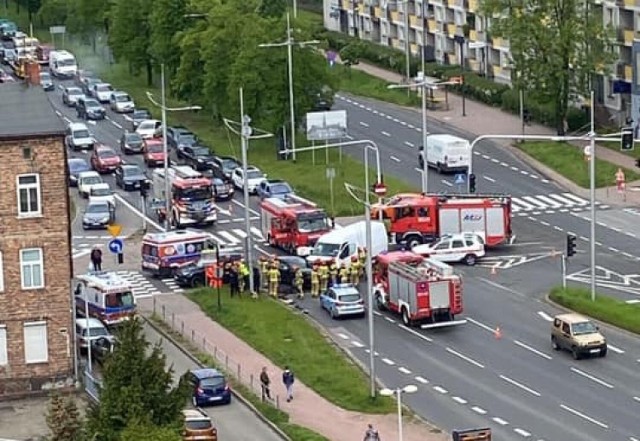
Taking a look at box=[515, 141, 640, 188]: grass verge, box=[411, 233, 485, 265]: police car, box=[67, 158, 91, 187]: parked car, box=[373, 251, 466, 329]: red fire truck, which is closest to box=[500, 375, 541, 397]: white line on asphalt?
box=[373, 251, 466, 329]: red fire truck

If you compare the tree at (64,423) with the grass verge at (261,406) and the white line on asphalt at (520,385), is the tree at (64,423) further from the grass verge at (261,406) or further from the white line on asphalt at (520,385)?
the white line on asphalt at (520,385)

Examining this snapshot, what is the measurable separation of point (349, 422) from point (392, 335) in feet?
38.2

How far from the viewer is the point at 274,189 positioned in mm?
105625

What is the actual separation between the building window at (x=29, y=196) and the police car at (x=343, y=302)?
14.0 m

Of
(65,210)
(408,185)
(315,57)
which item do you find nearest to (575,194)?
(408,185)

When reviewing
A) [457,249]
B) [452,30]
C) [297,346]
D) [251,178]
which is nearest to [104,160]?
[251,178]

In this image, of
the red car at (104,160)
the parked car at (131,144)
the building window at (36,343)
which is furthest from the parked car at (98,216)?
the building window at (36,343)

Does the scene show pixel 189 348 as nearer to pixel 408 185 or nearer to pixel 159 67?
pixel 408 185

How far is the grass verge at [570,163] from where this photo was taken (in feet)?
358

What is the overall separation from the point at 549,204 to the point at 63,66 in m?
57.4

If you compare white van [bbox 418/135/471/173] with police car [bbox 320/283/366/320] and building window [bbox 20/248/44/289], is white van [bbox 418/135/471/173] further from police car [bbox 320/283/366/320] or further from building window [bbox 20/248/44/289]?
building window [bbox 20/248/44/289]

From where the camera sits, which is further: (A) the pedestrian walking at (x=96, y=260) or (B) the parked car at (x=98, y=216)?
(B) the parked car at (x=98, y=216)

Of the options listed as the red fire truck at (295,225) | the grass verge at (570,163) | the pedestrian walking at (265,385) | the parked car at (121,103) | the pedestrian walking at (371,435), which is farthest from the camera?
the parked car at (121,103)

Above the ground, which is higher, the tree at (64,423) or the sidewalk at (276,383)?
the tree at (64,423)
